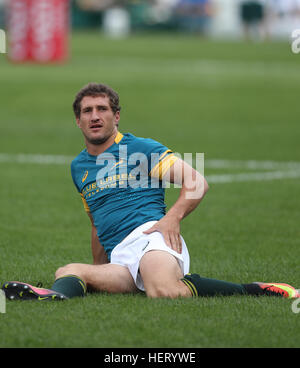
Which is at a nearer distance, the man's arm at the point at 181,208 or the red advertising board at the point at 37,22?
the man's arm at the point at 181,208

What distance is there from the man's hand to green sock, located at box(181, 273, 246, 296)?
247 millimetres

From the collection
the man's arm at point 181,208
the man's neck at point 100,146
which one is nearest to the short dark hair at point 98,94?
→ the man's neck at point 100,146

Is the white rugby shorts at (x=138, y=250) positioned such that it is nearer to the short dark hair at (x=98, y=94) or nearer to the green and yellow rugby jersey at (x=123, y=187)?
the green and yellow rugby jersey at (x=123, y=187)

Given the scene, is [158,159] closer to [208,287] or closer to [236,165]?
[208,287]

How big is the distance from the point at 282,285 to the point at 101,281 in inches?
49.0

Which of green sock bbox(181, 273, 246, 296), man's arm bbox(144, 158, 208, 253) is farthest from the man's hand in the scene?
green sock bbox(181, 273, 246, 296)

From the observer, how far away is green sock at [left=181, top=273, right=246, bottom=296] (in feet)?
20.5


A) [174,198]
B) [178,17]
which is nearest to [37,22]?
[174,198]

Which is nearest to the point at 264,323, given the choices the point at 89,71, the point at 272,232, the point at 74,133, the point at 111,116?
the point at 111,116

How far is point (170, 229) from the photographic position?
637 centimetres

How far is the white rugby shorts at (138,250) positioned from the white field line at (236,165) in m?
6.14

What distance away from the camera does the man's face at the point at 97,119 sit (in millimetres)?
6680

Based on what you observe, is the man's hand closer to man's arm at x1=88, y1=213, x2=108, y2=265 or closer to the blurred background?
man's arm at x1=88, y1=213, x2=108, y2=265

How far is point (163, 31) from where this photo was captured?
62.1 metres
